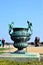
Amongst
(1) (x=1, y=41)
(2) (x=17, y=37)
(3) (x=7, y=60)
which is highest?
(2) (x=17, y=37)

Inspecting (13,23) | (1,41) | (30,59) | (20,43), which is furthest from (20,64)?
(1,41)

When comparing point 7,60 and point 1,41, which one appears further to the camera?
point 1,41

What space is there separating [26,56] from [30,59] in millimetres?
383

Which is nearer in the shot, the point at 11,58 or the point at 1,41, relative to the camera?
the point at 11,58

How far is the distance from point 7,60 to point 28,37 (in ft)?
6.95

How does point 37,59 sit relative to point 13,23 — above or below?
below

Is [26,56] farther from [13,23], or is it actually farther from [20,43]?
[13,23]

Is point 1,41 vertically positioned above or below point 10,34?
below

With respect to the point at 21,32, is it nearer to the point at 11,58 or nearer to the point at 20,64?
the point at 11,58

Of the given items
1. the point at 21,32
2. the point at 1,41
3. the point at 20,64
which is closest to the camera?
the point at 20,64

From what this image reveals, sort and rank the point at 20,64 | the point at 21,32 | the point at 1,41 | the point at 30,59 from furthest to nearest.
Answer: the point at 1,41, the point at 21,32, the point at 30,59, the point at 20,64

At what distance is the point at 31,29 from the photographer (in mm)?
15852

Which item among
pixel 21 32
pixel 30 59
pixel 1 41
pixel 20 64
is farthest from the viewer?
pixel 1 41

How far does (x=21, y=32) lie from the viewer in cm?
1534
